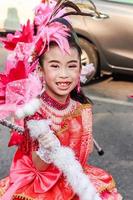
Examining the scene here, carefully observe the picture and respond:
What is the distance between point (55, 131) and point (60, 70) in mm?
303

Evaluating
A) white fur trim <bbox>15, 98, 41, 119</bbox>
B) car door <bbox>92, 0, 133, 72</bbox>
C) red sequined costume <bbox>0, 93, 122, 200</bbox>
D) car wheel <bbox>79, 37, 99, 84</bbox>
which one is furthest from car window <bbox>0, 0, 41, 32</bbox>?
white fur trim <bbox>15, 98, 41, 119</bbox>

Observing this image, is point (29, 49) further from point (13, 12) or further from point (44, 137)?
point (13, 12)

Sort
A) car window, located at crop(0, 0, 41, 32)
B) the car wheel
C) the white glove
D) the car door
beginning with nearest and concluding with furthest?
the white glove → the car door → the car wheel → car window, located at crop(0, 0, 41, 32)

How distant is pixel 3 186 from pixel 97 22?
4.76 m

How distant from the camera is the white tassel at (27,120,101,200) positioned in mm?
2578

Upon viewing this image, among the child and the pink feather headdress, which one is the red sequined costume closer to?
the child

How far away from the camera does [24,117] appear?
2.61 metres

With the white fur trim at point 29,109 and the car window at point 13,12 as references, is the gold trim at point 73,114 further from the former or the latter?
the car window at point 13,12

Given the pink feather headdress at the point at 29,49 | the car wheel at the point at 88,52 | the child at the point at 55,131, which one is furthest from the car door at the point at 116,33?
the child at the point at 55,131

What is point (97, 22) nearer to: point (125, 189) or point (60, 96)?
point (125, 189)

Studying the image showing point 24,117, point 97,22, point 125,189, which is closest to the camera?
point 24,117

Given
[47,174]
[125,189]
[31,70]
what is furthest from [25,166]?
[125,189]

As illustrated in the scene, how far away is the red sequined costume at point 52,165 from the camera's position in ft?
9.16

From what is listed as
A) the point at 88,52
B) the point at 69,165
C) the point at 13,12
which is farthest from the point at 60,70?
the point at 13,12
